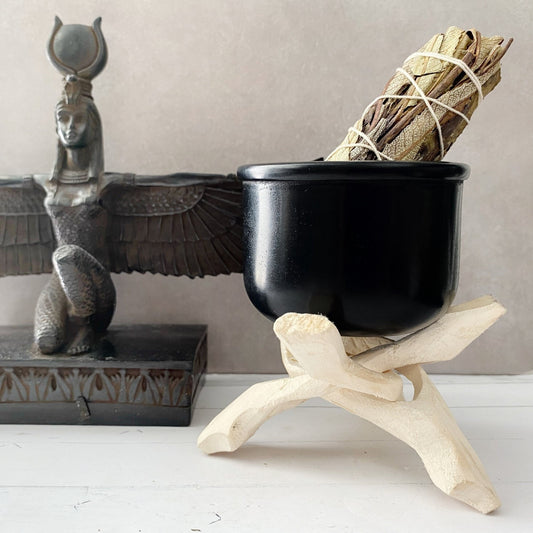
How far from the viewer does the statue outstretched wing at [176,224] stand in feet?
3.52

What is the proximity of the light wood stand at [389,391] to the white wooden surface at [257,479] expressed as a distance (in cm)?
4

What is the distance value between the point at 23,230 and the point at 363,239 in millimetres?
695

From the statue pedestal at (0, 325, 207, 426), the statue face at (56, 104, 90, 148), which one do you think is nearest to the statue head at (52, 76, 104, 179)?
the statue face at (56, 104, 90, 148)

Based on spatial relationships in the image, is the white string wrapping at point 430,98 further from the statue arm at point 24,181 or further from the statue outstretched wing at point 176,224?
the statue arm at point 24,181

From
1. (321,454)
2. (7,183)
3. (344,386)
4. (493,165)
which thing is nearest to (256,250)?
(344,386)

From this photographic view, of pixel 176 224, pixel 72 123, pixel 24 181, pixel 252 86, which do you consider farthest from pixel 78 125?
pixel 252 86

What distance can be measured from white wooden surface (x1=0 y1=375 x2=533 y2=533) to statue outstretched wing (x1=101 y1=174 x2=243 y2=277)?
292mm

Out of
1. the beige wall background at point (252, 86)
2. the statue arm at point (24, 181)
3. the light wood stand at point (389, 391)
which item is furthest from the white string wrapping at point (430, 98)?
the statue arm at point (24, 181)

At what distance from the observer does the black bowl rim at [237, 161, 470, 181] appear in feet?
2.30

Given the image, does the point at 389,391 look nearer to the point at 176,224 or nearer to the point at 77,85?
the point at 176,224

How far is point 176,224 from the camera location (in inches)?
43.8

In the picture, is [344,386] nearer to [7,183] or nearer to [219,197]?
[219,197]

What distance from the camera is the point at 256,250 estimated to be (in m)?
0.81

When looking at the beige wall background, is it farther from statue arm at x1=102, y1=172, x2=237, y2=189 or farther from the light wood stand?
the light wood stand
